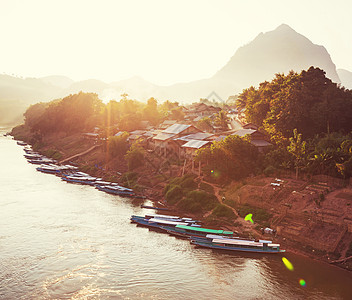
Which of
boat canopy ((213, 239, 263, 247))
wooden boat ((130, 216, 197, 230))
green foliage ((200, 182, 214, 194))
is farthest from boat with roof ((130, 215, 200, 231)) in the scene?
green foliage ((200, 182, 214, 194))

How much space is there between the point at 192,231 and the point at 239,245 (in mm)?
6875

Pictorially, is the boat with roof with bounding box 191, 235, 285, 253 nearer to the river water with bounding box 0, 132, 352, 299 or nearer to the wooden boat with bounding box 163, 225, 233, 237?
the river water with bounding box 0, 132, 352, 299

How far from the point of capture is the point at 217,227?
144 ft

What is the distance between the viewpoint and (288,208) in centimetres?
4153

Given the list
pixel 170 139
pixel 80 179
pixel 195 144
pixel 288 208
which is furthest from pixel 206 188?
pixel 80 179

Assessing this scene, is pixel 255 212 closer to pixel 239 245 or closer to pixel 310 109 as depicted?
pixel 239 245

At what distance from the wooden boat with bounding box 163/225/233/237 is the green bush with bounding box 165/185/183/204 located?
425 inches

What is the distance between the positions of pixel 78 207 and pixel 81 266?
20.3 metres

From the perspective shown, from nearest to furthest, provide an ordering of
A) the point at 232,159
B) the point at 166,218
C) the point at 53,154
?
the point at 166,218, the point at 232,159, the point at 53,154

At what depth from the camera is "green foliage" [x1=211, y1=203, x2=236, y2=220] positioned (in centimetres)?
4533

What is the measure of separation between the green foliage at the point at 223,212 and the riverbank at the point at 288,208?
491mm

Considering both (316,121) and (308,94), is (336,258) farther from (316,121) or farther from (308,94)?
(308,94)

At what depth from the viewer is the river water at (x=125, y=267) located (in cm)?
2908

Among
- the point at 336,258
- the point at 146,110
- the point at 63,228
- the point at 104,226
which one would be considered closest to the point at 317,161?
the point at 336,258
